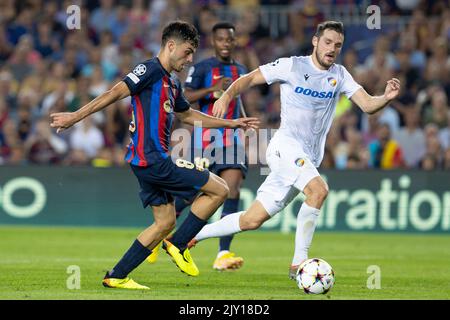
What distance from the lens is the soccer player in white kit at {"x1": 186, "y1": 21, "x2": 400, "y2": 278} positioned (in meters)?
10.6

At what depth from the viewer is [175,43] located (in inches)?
383

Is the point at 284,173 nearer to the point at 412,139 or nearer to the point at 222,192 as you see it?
the point at 222,192

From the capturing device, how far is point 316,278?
9523 mm

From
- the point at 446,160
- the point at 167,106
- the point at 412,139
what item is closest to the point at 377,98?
the point at 167,106

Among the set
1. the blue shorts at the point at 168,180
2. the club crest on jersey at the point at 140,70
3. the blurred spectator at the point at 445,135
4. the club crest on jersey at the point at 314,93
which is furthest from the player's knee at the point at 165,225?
the blurred spectator at the point at 445,135

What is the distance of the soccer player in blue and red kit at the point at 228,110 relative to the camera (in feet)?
41.4

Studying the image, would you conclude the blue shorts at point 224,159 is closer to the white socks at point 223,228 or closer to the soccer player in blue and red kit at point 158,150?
the white socks at point 223,228

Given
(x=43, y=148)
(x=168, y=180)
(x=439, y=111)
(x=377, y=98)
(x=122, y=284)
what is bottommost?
(x=122, y=284)

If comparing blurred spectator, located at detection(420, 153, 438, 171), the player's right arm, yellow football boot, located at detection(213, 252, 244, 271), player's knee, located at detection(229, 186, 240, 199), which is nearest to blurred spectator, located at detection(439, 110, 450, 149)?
blurred spectator, located at detection(420, 153, 438, 171)

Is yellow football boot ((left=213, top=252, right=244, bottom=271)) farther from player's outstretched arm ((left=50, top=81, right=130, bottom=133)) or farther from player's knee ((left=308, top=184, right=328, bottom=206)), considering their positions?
player's outstretched arm ((left=50, top=81, right=130, bottom=133))

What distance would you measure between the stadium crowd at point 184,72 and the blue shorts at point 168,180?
8.88m

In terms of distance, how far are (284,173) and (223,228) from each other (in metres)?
0.95
